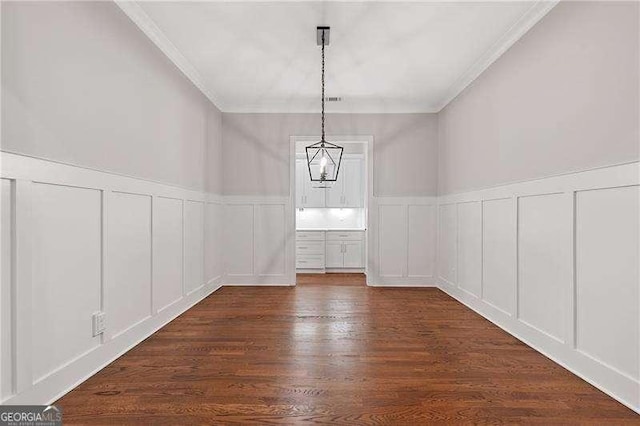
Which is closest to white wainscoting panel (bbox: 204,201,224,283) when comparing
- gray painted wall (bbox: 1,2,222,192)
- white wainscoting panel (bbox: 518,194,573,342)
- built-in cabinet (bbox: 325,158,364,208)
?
gray painted wall (bbox: 1,2,222,192)

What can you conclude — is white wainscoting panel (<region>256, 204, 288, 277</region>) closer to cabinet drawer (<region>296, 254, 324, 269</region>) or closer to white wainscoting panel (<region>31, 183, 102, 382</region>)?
cabinet drawer (<region>296, 254, 324, 269</region>)

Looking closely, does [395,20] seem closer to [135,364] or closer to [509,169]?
[509,169]

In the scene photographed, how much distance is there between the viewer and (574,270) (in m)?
2.71

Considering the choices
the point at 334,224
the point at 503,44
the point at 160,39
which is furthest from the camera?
the point at 334,224

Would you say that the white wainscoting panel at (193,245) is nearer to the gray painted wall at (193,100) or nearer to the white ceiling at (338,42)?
the gray painted wall at (193,100)

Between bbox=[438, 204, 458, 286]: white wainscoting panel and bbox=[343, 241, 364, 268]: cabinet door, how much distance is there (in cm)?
209

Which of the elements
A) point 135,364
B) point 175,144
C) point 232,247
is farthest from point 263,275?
point 135,364

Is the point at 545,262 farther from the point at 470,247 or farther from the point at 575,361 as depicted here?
the point at 470,247

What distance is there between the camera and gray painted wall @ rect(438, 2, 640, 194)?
2320 mm

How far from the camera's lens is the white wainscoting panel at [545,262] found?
2.82m

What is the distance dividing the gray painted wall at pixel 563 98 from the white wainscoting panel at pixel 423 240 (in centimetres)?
163

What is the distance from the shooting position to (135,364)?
281 cm

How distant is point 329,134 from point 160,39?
2980mm

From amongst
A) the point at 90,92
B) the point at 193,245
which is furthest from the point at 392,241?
the point at 90,92
